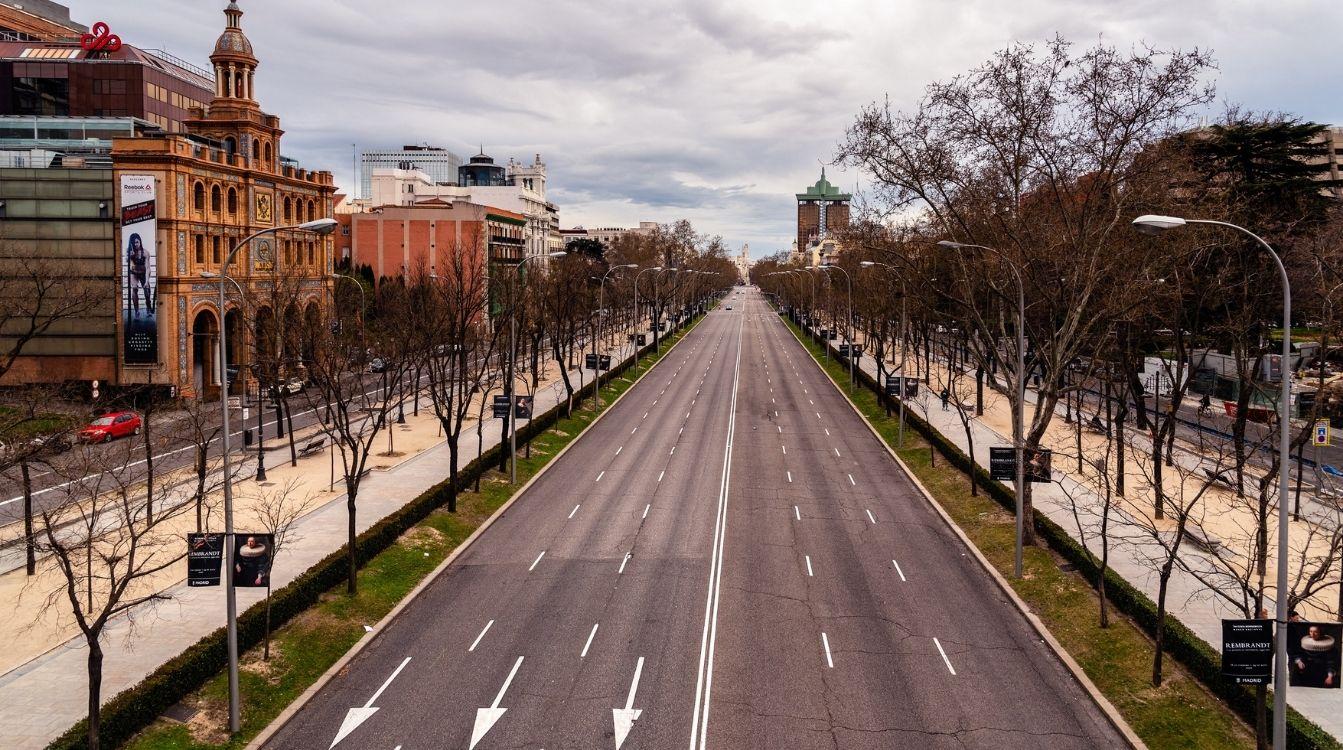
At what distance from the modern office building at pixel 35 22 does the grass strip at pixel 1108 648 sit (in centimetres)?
10370

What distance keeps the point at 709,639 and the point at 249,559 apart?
35.6ft

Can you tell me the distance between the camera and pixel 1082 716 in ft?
61.8

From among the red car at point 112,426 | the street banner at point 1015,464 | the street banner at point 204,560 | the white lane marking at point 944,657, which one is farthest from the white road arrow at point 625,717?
the red car at point 112,426

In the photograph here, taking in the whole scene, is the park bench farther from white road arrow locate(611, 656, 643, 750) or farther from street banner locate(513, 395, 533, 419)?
white road arrow locate(611, 656, 643, 750)

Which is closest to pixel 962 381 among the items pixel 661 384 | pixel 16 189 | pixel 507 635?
pixel 661 384

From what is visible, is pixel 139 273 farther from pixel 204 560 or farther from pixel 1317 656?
pixel 1317 656

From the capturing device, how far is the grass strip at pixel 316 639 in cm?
1764

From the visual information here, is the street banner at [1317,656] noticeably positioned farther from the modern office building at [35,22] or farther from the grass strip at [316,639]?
the modern office building at [35,22]

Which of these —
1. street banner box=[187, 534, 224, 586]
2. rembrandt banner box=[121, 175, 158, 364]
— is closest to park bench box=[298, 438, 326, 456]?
rembrandt banner box=[121, 175, 158, 364]

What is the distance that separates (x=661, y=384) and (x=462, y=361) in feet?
114

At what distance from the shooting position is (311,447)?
144 ft

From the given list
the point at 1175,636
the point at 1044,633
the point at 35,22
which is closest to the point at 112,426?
the point at 1044,633

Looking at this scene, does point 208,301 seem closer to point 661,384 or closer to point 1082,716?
point 661,384

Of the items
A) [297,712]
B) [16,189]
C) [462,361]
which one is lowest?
[297,712]
